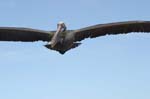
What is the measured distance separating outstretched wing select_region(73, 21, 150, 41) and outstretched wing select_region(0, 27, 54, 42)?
1670 millimetres

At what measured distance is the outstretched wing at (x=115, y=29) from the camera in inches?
1024

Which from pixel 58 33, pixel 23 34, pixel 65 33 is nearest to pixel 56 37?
pixel 58 33

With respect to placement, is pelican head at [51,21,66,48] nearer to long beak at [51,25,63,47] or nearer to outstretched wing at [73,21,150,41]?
long beak at [51,25,63,47]

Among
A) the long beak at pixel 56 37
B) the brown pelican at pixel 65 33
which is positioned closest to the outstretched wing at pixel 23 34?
the brown pelican at pixel 65 33

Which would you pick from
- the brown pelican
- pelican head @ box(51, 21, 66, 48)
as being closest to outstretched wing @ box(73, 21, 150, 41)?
the brown pelican

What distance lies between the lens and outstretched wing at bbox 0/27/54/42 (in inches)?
994

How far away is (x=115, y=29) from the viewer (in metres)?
26.8

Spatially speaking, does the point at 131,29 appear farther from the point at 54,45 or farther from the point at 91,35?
the point at 54,45

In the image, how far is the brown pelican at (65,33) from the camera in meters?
24.3

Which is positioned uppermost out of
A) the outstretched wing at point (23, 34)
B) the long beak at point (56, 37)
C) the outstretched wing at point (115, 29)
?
the outstretched wing at point (115, 29)

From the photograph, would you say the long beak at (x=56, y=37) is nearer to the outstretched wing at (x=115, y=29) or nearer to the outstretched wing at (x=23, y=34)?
the outstretched wing at (x=23, y=34)

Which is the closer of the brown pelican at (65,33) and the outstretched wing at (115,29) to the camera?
the brown pelican at (65,33)

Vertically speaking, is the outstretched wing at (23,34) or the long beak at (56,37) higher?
the outstretched wing at (23,34)

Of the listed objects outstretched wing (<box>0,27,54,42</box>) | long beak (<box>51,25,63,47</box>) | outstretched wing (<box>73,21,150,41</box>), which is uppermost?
outstretched wing (<box>73,21,150,41</box>)
